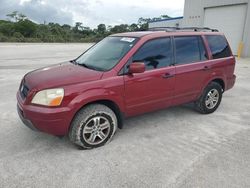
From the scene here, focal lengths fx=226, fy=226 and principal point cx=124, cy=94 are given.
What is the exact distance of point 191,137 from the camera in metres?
3.81

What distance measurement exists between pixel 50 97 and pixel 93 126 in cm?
78

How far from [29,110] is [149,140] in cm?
189

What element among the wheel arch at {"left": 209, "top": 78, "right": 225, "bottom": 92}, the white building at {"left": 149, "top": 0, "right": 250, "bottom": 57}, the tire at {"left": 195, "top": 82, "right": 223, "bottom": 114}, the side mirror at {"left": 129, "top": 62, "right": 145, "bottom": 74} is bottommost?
the tire at {"left": 195, "top": 82, "right": 223, "bottom": 114}

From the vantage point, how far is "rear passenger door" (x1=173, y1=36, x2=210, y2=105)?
4.15 meters

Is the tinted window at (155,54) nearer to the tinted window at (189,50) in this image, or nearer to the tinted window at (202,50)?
the tinted window at (189,50)

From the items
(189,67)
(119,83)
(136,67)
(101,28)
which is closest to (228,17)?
(189,67)

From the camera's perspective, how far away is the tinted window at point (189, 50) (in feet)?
13.7

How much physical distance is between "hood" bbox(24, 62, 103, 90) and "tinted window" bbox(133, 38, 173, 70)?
797mm

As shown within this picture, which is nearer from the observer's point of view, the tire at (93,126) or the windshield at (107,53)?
the tire at (93,126)

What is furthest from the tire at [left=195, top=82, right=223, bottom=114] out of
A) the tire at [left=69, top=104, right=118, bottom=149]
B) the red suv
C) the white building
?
the white building

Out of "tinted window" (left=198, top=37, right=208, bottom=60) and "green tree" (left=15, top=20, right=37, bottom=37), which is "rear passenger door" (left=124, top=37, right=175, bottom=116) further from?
"green tree" (left=15, top=20, right=37, bottom=37)

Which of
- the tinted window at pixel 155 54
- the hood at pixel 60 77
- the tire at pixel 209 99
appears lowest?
the tire at pixel 209 99

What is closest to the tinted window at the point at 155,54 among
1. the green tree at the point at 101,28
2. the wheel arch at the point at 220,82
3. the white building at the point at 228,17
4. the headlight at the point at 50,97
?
the headlight at the point at 50,97

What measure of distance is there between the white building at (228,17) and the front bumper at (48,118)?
1613 cm
